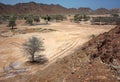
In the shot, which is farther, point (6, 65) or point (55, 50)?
point (55, 50)

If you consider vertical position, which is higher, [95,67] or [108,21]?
[108,21]

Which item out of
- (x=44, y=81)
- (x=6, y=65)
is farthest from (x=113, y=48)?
(x=6, y=65)

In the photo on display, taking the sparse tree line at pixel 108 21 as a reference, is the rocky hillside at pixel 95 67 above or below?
below

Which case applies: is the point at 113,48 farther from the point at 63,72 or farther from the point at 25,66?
the point at 25,66

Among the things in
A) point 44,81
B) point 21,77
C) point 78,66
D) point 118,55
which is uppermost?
point 118,55

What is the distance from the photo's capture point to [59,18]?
333 feet

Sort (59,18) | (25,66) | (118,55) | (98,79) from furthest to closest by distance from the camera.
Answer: (59,18) → (25,66) → (118,55) → (98,79)

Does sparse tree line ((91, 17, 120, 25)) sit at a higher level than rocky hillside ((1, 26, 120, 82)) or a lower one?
higher

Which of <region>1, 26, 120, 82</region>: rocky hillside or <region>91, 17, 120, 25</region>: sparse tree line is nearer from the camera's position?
<region>1, 26, 120, 82</region>: rocky hillside

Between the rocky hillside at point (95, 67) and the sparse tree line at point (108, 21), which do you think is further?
the sparse tree line at point (108, 21)

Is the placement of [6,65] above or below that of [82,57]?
below

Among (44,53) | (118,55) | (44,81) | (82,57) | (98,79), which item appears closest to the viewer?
(98,79)

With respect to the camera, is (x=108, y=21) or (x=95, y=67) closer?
(x=95, y=67)

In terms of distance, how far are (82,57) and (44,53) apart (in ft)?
46.4
